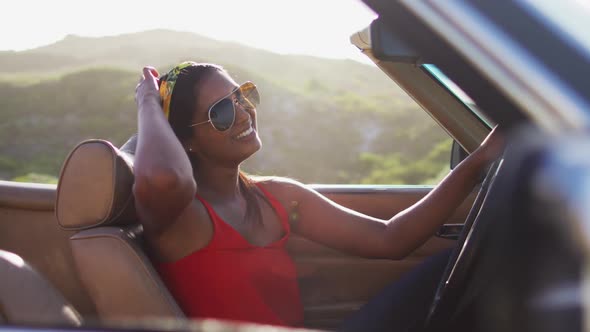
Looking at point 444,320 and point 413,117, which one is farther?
point 413,117

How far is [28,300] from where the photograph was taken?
1.43 m

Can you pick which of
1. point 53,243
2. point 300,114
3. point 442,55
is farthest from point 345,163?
point 442,55

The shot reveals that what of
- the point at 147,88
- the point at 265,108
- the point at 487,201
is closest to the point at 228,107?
the point at 147,88

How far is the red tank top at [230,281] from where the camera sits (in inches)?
77.5

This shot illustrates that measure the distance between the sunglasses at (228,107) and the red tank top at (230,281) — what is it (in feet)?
0.80

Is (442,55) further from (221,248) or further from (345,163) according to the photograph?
(345,163)

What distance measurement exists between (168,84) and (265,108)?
14113 mm

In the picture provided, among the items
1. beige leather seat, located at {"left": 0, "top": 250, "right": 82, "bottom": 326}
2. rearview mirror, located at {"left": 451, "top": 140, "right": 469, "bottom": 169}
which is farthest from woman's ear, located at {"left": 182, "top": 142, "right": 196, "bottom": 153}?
rearview mirror, located at {"left": 451, "top": 140, "right": 469, "bottom": 169}

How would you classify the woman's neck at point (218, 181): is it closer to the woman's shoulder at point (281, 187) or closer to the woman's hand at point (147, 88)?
the woman's shoulder at point (281, 187)

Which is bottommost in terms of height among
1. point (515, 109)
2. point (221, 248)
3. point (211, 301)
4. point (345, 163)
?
point (345, 163)

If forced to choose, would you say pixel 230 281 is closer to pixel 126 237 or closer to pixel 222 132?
pixel 126 237

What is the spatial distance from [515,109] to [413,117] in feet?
59.5

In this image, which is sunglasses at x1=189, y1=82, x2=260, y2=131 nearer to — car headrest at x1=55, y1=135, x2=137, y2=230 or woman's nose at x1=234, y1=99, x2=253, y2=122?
woman's nose at x1=234, y1=99, x2=253, y2=122

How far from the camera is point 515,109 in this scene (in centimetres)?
99
